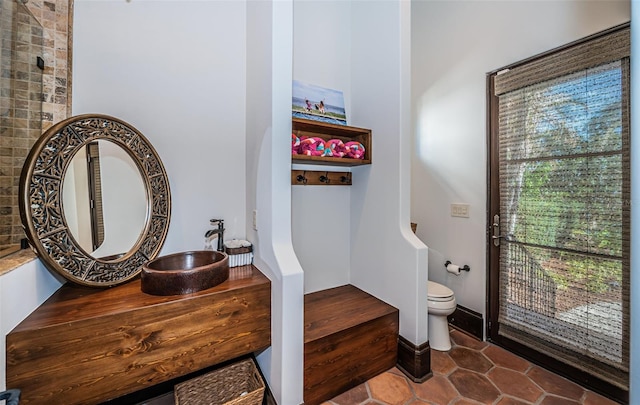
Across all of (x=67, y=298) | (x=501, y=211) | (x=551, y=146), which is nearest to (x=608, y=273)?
(x=501, y=211)

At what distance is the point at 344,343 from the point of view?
5.67 ft

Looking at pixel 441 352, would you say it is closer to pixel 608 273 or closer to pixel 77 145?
pixel 608 273

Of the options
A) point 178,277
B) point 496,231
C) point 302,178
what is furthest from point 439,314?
point 178,277

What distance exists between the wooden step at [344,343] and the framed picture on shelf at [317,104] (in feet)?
4.90

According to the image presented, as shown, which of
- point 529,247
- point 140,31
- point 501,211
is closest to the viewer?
point 140,31

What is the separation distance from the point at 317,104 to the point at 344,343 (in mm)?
1804

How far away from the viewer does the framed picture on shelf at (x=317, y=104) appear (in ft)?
7.07

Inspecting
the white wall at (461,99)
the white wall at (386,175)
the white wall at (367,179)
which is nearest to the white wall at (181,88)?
the white wall at (367,179)

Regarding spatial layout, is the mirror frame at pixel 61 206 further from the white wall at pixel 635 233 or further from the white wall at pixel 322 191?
the white wall at pixel 635 233

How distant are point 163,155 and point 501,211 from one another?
8.52ft

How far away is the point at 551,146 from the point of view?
195 cm

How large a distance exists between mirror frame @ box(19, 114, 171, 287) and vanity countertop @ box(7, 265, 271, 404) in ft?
0.42

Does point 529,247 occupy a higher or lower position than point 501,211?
lower

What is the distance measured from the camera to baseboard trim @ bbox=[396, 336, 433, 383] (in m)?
1.84
